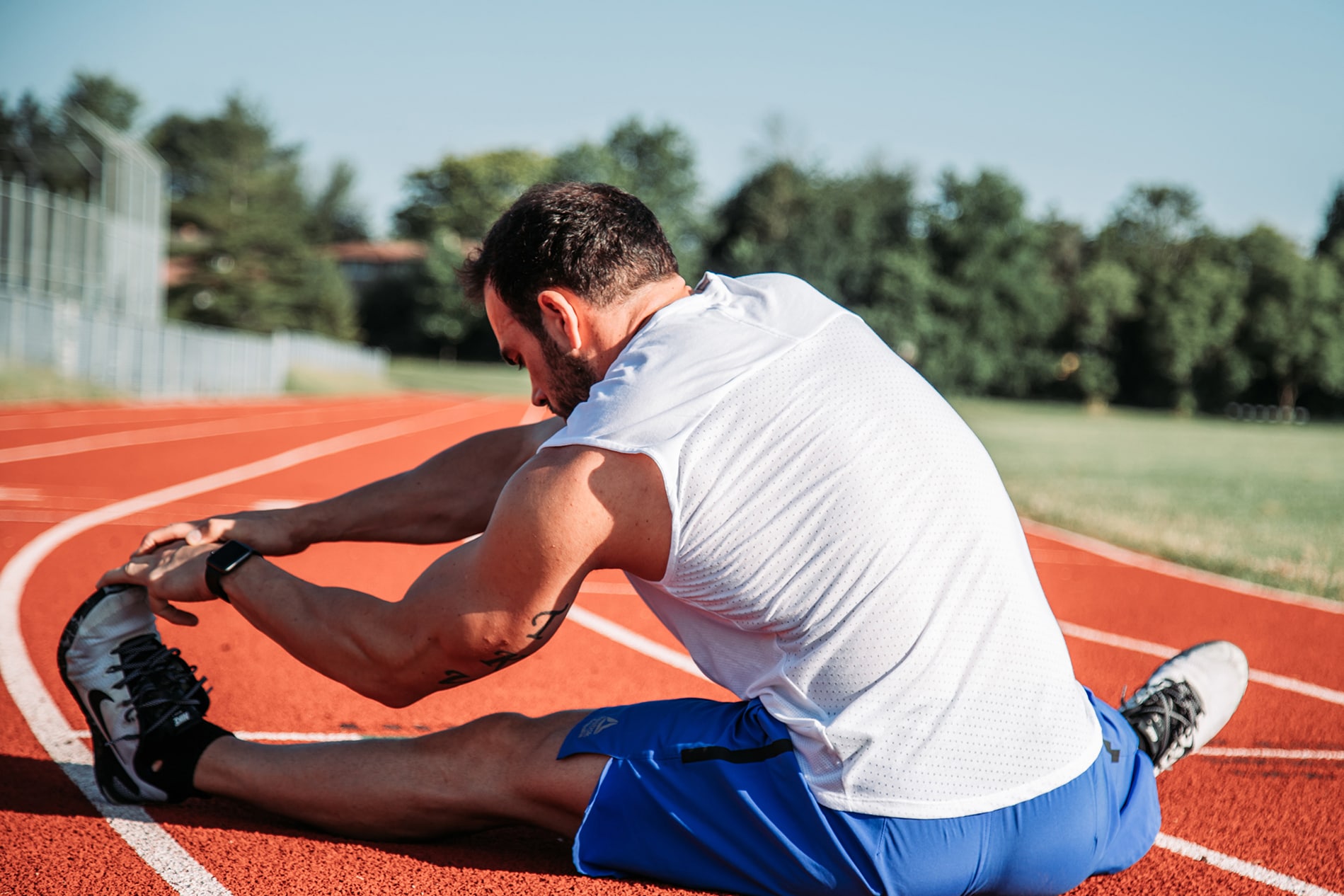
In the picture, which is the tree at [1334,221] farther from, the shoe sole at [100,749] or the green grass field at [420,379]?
the shoe sole at [100,749]

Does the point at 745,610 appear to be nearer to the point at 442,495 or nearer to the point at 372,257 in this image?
the point at 442,495

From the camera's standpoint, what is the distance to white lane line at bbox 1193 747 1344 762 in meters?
3.60

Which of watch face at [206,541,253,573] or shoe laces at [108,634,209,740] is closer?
watch face at [206,541,253,573]

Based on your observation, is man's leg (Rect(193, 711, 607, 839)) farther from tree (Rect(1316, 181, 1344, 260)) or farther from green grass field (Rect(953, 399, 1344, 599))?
tree (Rect(1316, 181, 1344, 260))

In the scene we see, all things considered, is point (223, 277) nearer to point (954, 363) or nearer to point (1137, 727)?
point (954, 363)

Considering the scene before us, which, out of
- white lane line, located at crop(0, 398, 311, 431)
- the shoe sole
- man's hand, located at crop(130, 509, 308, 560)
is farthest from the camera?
white lane line, located at crop(0, 398, 311, 431)

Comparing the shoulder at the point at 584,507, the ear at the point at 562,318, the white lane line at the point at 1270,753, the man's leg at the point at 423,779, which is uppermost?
the ear at the point at 562,318

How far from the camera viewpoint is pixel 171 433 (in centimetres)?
1503

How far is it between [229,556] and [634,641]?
9.53 ft

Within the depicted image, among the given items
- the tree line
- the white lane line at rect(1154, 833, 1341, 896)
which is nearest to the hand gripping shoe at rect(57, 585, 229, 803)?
the white lane line at rect(1154, 833, 1341, 896)

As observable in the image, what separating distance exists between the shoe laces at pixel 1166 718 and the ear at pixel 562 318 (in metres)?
1.77

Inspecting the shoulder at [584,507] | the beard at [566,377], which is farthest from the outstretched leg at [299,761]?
the beard at [566,377]

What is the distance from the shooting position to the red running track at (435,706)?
7.77 feet

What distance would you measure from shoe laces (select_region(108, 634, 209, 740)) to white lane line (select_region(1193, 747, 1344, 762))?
3.14 metres
